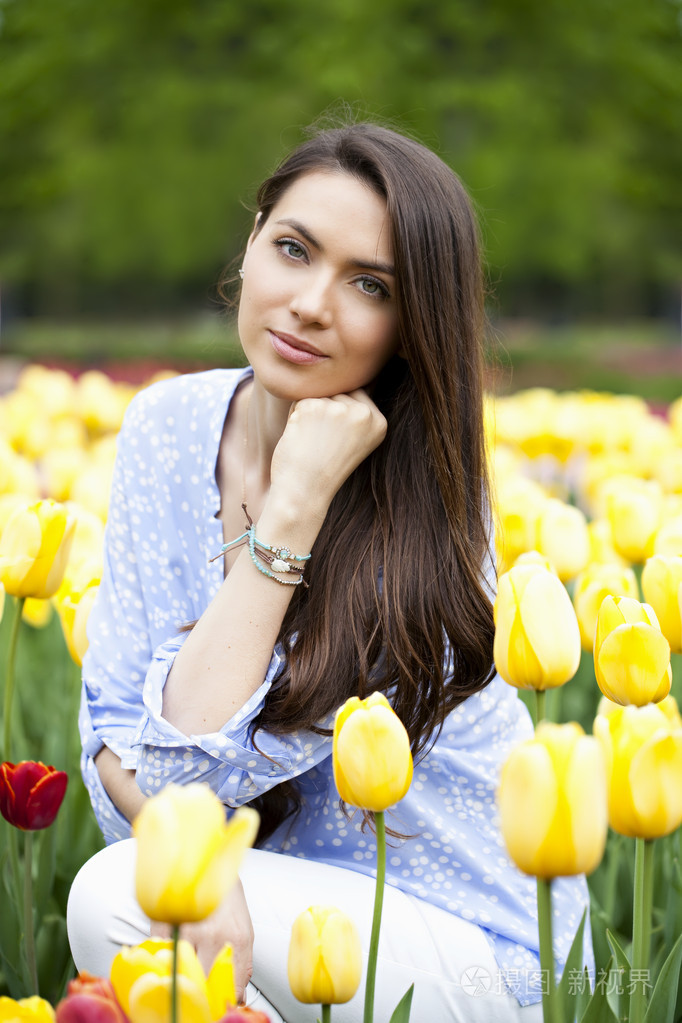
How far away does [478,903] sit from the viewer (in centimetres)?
182

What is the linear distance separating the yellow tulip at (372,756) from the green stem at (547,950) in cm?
19

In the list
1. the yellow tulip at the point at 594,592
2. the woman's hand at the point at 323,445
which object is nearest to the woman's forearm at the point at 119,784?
the woman's hand at the point at 323,445

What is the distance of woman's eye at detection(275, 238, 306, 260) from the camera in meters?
1.90

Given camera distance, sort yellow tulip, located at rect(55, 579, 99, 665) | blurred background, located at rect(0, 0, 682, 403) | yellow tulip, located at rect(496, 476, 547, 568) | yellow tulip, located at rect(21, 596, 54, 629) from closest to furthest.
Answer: yellow tulip, located at rect(55, 579, 99, 665), yellow tulip, located at rect(496, 476, 547, 568), yellow tulip, located at rect(21, 596, 54, 629), blurred background, located at rect(0, 0, 682, 403)

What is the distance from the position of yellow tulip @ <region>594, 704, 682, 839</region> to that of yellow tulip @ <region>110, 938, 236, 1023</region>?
42 centimetres

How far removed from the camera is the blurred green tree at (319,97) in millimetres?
14148

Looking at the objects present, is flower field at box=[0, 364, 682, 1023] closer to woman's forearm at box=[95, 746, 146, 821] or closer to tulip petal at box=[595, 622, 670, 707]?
tulip petal at box=[595, 622, 670, 707]

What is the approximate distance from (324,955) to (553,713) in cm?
124

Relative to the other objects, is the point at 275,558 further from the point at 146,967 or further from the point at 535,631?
the point at 146,967

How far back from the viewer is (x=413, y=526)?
74.6 inches

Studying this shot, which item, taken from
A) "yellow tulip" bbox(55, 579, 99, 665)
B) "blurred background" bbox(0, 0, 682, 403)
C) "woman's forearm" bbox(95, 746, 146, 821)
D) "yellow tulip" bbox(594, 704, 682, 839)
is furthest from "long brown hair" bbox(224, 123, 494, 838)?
"blurred background" bbox(0, 0, 682, 403)

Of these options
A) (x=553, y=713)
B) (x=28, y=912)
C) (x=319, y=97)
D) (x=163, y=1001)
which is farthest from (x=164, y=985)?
(x=319, y=97)

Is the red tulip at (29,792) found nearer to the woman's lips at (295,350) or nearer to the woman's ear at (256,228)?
the woman's lips at (295,350)

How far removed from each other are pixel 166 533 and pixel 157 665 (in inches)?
13.9
